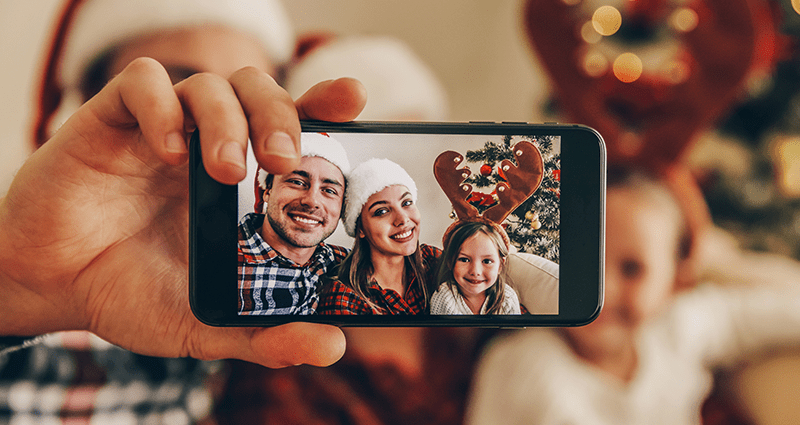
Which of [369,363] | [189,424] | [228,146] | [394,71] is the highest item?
[394,71]

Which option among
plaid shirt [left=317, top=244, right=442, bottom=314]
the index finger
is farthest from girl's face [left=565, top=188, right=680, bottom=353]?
the index finger

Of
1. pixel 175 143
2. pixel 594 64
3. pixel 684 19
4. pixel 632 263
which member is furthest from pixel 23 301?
pixel 684 19

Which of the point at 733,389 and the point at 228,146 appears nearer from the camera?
the point at 228,146

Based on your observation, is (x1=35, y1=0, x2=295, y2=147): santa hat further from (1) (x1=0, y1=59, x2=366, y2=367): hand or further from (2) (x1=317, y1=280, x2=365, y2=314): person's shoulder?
(2) (x1=317, y1=280, x2=365, y2=314): person's shoulder

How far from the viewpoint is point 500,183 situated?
1.43 feet

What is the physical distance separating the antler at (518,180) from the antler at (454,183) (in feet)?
Answer: 0.07

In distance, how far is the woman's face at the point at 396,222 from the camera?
1.40ft

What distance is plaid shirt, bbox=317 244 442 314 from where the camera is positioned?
16.8 inches

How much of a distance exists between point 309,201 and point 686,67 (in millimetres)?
1088

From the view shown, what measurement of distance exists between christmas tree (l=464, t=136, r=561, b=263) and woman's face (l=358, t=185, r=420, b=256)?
0.06 m

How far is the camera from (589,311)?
45cm

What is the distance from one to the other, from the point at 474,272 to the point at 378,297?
3.8 inches

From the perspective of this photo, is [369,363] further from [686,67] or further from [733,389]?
[686,67]

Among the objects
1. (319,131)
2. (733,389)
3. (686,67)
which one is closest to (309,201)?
(319,131)
